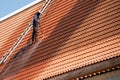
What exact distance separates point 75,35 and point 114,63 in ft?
9.78

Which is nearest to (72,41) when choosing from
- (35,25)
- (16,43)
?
(35,25)

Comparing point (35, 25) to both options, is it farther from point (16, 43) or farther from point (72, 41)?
point (72, 41)

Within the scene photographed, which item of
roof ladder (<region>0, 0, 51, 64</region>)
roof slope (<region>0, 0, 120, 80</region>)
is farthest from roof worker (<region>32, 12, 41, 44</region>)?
roof ladder (<region>0, 0, 51, 64</region>)

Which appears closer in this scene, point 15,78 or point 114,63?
point 114,63

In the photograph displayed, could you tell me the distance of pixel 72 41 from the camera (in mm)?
11977

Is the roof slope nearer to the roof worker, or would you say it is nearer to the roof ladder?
the roof worker

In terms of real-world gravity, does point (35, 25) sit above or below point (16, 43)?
above

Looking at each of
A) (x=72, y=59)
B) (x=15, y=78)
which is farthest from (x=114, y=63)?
(x=15, y=78)

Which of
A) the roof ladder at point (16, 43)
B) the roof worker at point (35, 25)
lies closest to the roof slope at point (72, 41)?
the roof worker at point (35, 25)

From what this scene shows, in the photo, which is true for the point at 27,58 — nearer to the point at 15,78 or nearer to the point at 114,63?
the point at 15,78

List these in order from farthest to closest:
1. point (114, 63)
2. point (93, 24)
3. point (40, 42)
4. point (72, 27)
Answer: point (40, 42) → point (72, 27) → point (93, 24) → point (114, 63)

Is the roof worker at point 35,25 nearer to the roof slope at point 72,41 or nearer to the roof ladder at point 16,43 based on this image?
the roof slope at point 72,41

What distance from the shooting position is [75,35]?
12109 millimetres

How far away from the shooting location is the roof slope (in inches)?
416
